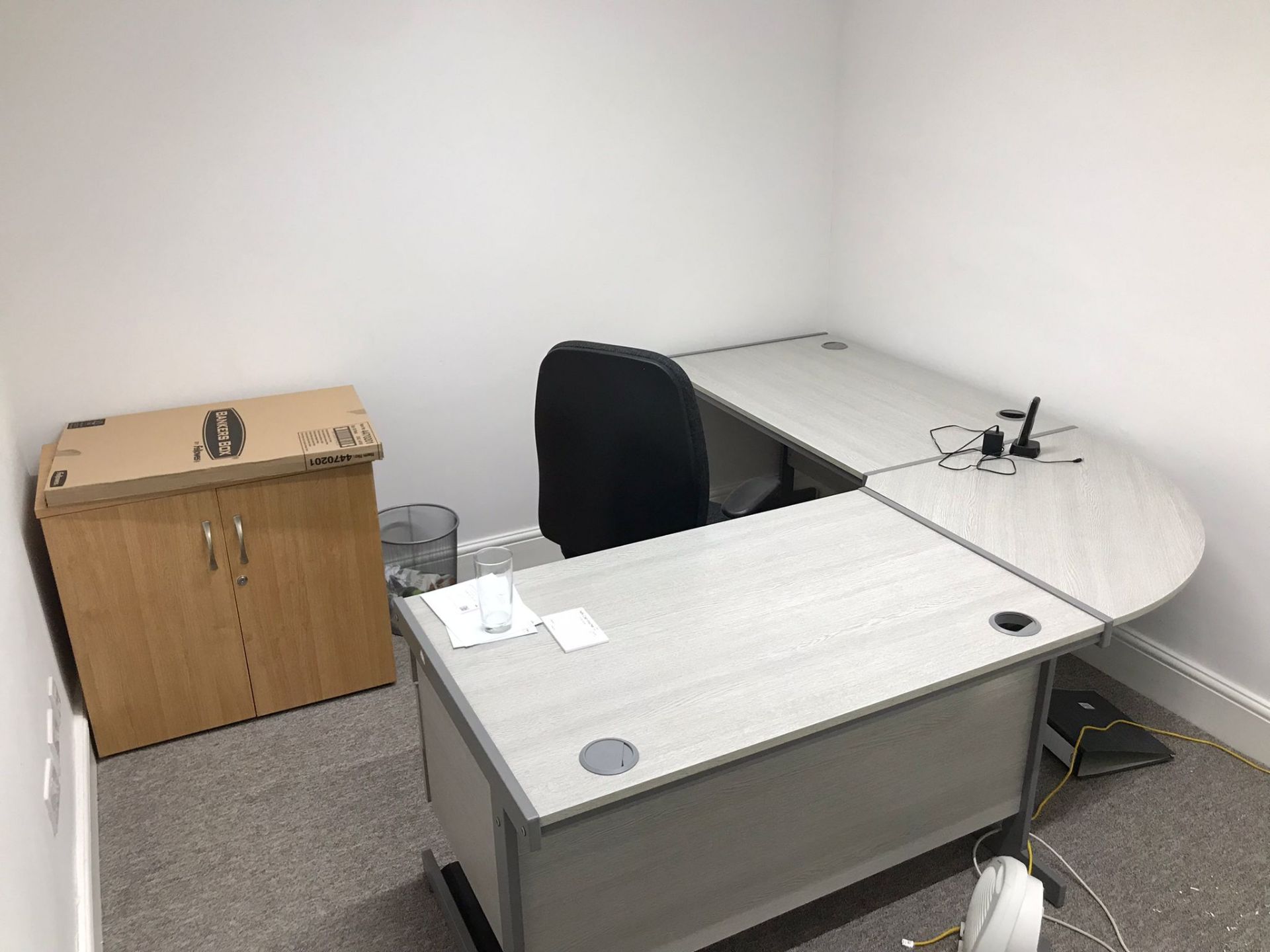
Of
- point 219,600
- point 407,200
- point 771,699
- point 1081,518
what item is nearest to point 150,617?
point 219,600

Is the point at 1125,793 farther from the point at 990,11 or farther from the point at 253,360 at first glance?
the point at 253,360

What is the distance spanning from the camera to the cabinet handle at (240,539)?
8.53ft

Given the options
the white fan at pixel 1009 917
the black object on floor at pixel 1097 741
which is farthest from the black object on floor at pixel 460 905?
the black object on floor at pixel 1097 741

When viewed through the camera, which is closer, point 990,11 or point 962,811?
point 962,811

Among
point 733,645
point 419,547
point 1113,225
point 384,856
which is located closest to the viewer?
point 733,645

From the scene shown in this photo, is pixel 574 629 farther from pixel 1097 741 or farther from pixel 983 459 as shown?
pixel 1097 741

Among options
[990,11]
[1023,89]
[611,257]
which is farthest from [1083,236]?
[611,257]

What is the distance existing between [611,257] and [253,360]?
1.22 metres

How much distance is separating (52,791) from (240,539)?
2.50ft

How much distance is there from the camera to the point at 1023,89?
9.48 ft

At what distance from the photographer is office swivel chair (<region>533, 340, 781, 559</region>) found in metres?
2.22

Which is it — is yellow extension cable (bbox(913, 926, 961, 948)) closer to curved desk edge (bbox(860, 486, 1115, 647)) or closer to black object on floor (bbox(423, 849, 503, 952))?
curved desk edge (bbox(860, 486, 1115, 647))

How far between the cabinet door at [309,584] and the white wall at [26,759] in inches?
18.5

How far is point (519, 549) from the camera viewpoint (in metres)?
3.60
